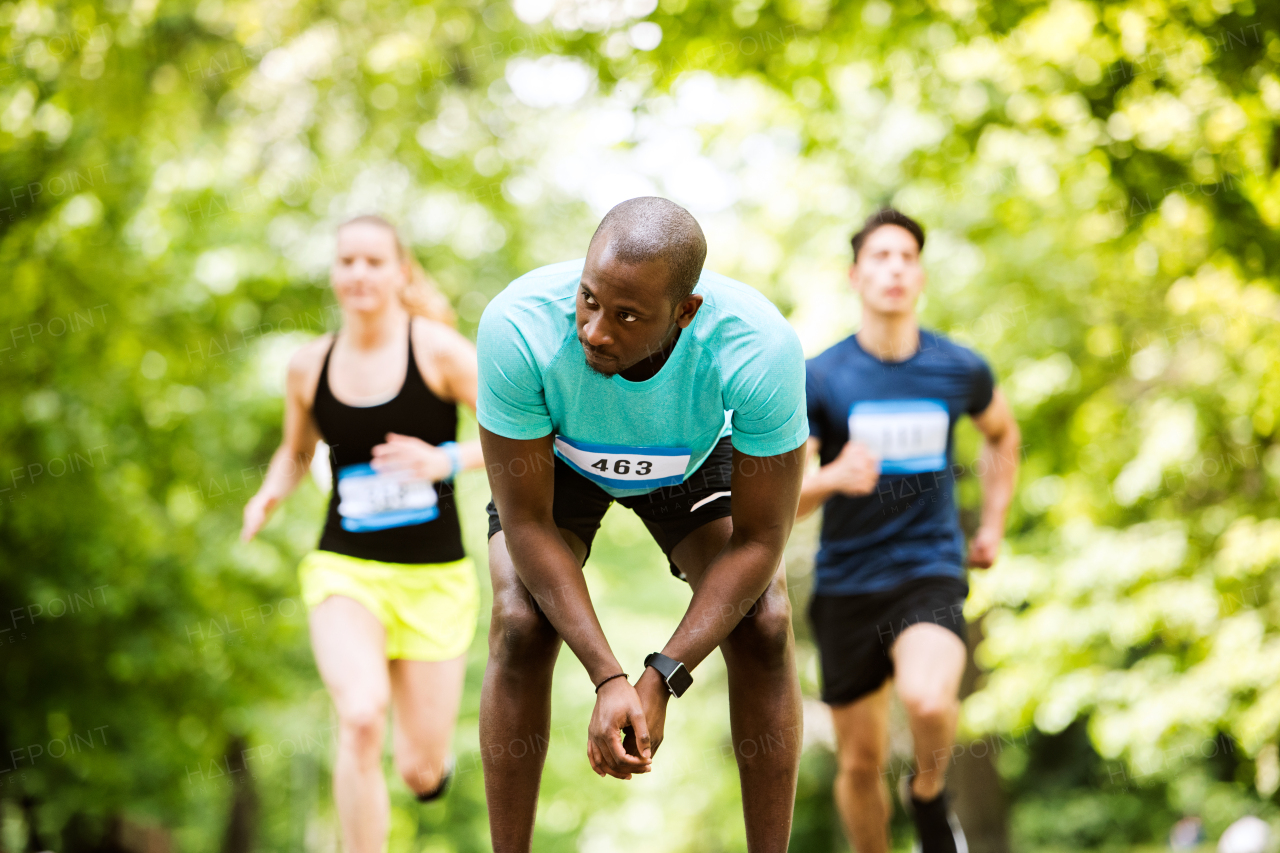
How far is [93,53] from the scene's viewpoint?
8.36m

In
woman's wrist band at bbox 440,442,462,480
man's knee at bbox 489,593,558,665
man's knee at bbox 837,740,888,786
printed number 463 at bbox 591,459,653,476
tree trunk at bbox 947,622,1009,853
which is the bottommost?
tree trunk at bbox 947,622,1009,853

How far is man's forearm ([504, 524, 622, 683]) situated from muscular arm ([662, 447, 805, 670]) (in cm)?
18

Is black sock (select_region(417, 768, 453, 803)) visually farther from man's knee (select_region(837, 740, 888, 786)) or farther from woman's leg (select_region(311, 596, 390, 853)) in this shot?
man's knee (select_region(837, 740, 888, 786))

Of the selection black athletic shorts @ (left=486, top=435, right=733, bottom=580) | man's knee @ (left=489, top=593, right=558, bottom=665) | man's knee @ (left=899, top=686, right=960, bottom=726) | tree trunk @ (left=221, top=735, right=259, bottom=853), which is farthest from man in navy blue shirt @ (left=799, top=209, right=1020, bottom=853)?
tree trunk @ (left=221, top=735, right=259, bottom=853)

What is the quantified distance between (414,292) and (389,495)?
98 centimetres

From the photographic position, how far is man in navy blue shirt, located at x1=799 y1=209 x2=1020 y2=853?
4.79m

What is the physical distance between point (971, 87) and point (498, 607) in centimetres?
667

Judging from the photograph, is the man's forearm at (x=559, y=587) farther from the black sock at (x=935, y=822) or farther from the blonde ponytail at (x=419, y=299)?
the black sock at (x=935, y=822)

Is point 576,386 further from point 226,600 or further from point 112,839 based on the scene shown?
point 112,839

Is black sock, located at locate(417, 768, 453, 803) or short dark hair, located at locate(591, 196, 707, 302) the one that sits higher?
short dark hair, located at locate(591, 196, 707, 302)

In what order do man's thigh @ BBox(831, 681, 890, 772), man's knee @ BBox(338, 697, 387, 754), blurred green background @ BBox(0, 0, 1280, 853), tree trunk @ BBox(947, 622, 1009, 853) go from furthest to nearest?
tree trunk @ BBox(947, 622, 1009, 853)
blurred green background @ BBox(0, 0, 1280, 853)
man's thigh @ BBox(831, 681, 890, 772)
man's knee @ BBox(338, 697, 387, 754)

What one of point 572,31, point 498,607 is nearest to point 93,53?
point 572,31

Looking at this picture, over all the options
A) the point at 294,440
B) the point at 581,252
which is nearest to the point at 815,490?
the point at 294,440

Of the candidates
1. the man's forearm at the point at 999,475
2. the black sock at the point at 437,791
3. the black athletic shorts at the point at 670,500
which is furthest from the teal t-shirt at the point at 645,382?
the man's forearm at the point at 999,475
